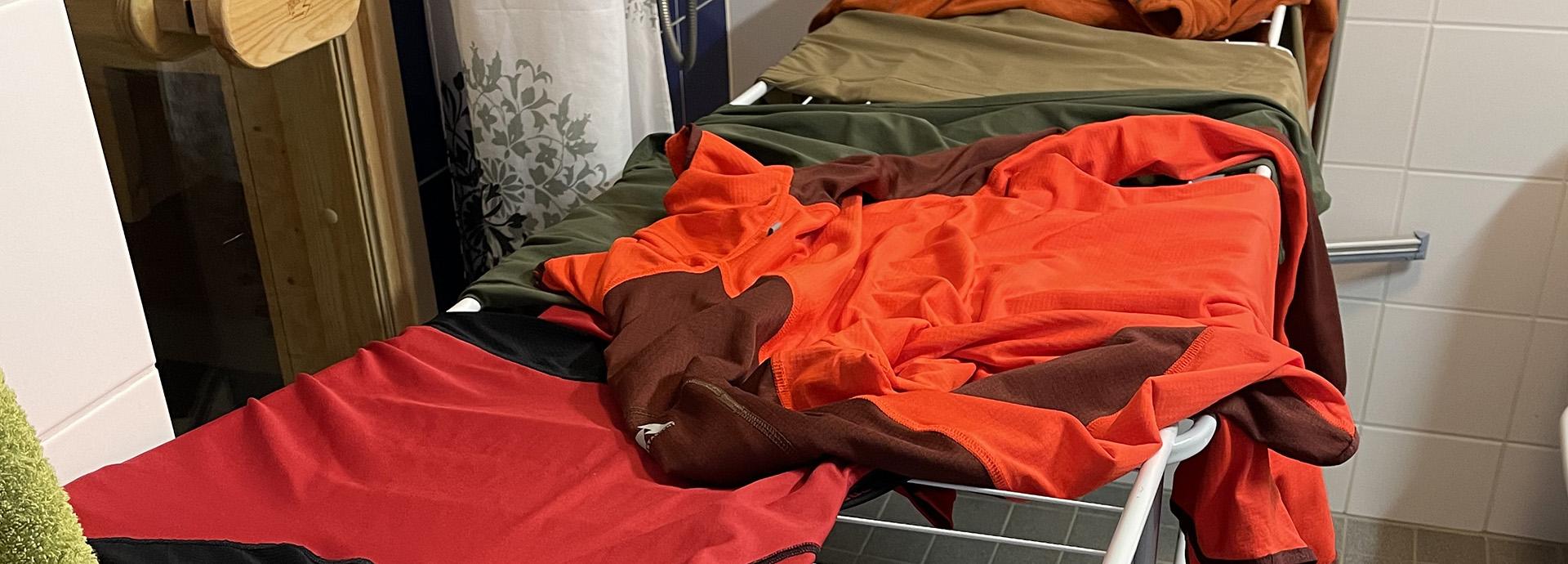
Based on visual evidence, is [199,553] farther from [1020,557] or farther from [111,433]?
[1020,557]

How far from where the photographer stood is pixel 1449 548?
203cm

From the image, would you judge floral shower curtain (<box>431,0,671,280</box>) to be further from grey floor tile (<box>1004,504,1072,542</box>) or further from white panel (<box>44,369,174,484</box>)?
grey floor tile (<box>1004,504,1072,542</box>)

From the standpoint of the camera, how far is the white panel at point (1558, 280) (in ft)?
5.88

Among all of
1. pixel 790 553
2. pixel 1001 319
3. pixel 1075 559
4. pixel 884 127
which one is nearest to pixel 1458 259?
pixel 1075 559

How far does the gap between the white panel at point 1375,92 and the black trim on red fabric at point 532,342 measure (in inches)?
50.8

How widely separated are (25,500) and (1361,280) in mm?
1926

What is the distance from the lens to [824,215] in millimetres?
1182

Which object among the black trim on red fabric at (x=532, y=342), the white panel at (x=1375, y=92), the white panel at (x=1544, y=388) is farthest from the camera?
the white panel at (x=1544, y=388)

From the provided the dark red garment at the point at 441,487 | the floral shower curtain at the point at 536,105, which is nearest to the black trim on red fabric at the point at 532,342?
the dark red garment at the point at 441,487

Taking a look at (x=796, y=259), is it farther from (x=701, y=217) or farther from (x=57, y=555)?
(x=57, y=555)

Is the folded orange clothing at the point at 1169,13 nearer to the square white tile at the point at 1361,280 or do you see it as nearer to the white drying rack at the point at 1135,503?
the square white tile at the point at 1361,280

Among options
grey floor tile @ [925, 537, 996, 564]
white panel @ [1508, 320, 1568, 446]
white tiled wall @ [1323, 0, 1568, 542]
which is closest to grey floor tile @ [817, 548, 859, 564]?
grey floor tile @ [925, 537, 996, 564]

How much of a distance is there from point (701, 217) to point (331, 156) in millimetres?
530

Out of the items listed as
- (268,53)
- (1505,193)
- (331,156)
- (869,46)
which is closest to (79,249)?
(268,53)
